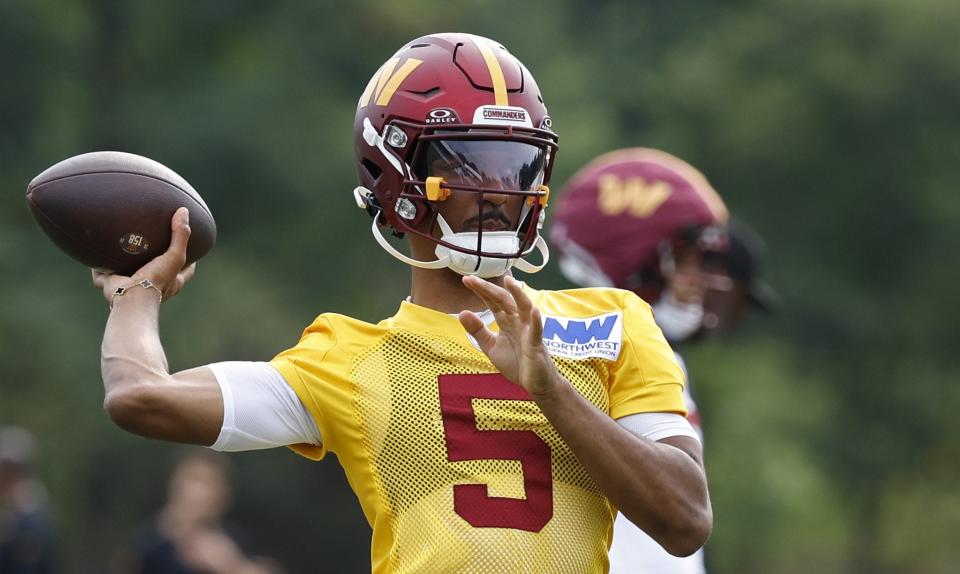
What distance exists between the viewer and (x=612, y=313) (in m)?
3.76

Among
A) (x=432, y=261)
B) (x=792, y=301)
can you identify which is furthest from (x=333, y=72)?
(x=432, y=261)

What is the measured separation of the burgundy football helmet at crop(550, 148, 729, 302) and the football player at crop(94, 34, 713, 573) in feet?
6.55

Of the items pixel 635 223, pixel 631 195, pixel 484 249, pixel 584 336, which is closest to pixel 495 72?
pixel 484 249

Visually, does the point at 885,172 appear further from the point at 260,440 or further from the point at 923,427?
the point at 260,440

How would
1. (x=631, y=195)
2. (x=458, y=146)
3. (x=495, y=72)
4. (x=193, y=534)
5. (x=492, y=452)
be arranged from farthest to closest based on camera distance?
(x=193, y=534) → (x=631, y=195) → (x=495, y=72) → (x=458, y=146) → (x=492, y=452)

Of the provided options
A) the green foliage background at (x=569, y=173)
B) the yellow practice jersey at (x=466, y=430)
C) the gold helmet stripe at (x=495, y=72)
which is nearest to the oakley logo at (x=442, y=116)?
the gold helmet stripe at (x=495, y=72)

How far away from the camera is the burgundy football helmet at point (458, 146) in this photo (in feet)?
12.0

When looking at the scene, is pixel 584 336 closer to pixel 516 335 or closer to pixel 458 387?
pixel 458 387

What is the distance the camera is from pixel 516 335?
332cm

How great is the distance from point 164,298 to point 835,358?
14590 mm

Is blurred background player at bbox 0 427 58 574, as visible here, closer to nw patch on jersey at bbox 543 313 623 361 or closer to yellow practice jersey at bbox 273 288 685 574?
yellow practice jersey at bbox 273 288 685 574

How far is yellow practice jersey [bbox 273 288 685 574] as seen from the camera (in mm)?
3533

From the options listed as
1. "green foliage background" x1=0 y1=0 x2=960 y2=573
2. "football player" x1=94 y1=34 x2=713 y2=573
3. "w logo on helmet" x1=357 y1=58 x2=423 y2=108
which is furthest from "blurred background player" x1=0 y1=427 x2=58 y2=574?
"w logo on helmet" x1=357 y1=58 x2=423 y2=108

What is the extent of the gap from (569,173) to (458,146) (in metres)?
11.8
